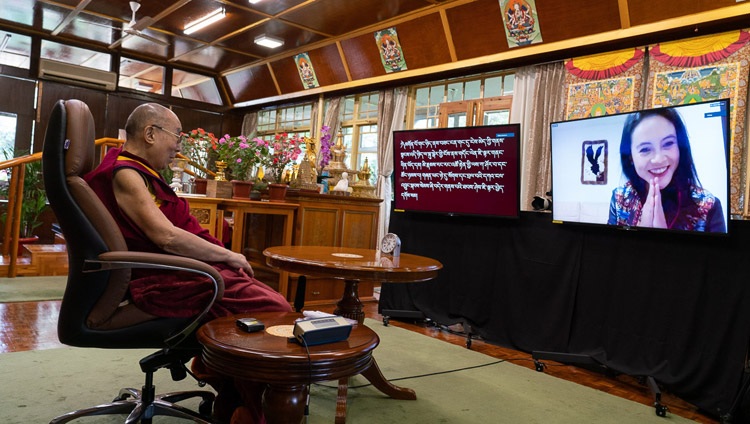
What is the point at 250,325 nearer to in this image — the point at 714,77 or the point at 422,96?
the point at 714,77

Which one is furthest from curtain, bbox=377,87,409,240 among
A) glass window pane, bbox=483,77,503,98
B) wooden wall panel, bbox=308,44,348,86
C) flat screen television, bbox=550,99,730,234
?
flat screen television, bbox=550,99,730,234

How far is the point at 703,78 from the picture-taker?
3.87m

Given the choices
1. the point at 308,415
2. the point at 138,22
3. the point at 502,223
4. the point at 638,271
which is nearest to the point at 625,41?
the point at 502,223

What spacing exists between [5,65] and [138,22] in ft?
9.10

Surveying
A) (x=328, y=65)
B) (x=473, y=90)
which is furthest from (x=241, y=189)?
(x=328, y=65)

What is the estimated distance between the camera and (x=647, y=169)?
272cm

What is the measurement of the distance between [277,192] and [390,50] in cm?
277

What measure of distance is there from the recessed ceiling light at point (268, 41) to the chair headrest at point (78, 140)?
18.6 feet

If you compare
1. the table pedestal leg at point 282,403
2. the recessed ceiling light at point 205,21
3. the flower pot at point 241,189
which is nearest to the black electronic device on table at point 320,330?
the table pedestal leg at point 282,403

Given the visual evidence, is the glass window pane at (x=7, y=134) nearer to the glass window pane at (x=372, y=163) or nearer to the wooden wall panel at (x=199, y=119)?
the wooden wall panel at (x=199, y=119)

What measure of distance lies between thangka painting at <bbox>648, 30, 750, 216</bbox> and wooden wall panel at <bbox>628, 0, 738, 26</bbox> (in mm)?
274

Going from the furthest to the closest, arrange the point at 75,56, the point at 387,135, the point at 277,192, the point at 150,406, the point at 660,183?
the point at 75,56
the point at 387,135
the point at 277,192
the point at 660,183
the point at 150,406

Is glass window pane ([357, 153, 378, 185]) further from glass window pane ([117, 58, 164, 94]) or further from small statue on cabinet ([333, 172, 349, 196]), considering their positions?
glass window pane ([117, 58, 164, 94])

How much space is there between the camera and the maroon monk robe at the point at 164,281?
1559mm
